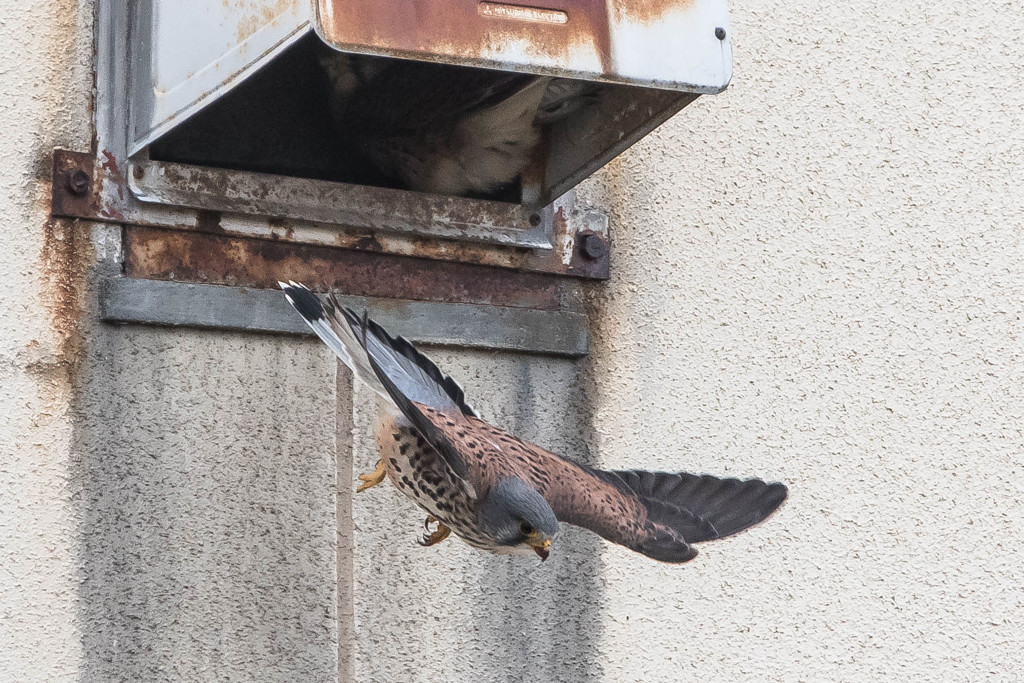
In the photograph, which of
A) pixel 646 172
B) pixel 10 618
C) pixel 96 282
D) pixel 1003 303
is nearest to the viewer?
pixel 10 618

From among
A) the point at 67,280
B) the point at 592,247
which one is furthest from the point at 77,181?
the point at 592,247

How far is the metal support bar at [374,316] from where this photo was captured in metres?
2.24

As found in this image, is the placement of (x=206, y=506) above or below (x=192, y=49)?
below

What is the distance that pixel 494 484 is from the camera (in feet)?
7.02

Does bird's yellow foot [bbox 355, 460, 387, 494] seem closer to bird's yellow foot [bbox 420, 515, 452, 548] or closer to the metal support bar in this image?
bird's yellow foot [bbox 420, 515, 452, 548]

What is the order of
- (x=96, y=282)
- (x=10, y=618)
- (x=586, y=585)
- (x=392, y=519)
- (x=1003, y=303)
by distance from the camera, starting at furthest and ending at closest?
(x=1003, y=303)
(x=586, y=585)
(x=392, y=519)
(x=96, y=282)
(x=10, y=618)

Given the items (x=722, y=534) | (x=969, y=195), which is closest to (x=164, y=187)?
(x=722, y=534)

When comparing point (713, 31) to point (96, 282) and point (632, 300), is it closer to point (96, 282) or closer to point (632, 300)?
point (632, 300)

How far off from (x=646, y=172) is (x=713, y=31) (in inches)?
23.3

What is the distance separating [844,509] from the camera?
278 cm

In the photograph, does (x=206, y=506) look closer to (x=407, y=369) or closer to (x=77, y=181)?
Result: (x=407, y=369)

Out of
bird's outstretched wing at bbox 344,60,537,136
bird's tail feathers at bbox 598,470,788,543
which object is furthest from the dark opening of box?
bird's tail feathers at bbox 598,470,788,543

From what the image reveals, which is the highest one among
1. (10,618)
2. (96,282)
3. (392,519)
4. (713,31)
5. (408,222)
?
(713,31)

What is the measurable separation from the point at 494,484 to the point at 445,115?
789 mm
